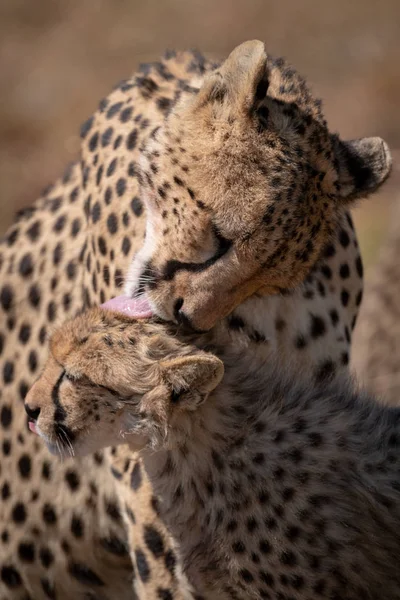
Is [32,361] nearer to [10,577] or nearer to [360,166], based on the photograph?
[10,577]

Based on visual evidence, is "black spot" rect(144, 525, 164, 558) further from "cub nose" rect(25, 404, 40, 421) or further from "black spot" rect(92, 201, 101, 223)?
"black spot" rect(92, 201, 101, 223)

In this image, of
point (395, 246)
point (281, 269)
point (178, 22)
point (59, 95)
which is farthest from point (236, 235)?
point (178, 22)

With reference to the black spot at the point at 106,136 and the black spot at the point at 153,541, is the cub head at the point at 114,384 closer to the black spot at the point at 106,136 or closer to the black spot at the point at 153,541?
the black spot at the point at 153,541

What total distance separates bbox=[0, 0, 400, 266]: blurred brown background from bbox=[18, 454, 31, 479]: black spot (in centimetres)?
558

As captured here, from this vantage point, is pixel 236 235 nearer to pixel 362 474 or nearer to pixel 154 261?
pixel 154 261

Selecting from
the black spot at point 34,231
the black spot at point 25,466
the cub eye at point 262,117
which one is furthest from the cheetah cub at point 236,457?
the black spot at point 34,231

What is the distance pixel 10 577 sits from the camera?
10.8ft

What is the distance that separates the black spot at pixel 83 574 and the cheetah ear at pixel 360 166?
125 cm

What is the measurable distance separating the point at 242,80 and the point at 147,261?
1.29 feet

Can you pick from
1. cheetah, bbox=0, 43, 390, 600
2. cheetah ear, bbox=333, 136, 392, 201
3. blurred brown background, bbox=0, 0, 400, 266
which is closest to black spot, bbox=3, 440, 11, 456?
cheetah, bbox=0, 43, 390, 600

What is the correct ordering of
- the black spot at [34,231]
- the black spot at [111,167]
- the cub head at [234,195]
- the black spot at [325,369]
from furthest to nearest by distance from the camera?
the black spot at [34,231] < the black spot at [111,167] < the black spot at [325,369] < the cub head at [234,195]

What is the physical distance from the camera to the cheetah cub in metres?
2.45

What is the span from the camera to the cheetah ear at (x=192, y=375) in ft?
7.70

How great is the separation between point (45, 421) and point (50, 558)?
2.73ft
